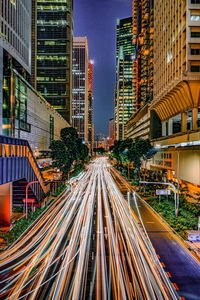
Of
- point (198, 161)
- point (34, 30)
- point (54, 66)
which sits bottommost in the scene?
point (198, 161)

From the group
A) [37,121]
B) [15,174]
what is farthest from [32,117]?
[15,174]

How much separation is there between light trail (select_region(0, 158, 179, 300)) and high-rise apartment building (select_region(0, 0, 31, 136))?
1144 inches

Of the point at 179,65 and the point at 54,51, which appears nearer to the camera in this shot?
the point at 179,65

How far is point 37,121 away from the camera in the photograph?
2368 inches

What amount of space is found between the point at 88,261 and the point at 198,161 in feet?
101

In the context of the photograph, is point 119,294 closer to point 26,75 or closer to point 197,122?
point 197,122

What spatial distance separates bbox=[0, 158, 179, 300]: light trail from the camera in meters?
10.4

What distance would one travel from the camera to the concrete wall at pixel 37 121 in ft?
175

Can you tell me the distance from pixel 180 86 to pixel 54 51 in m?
94.0

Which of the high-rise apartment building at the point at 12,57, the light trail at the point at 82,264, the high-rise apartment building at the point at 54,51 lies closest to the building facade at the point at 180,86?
the light trail at the point at 82,264

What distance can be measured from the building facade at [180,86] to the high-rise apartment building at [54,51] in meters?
64.1

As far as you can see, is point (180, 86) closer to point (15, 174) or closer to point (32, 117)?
point (32, 117)

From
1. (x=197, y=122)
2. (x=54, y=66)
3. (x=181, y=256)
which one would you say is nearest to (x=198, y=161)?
(x=197, y=122)

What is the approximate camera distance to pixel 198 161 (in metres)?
36.5
